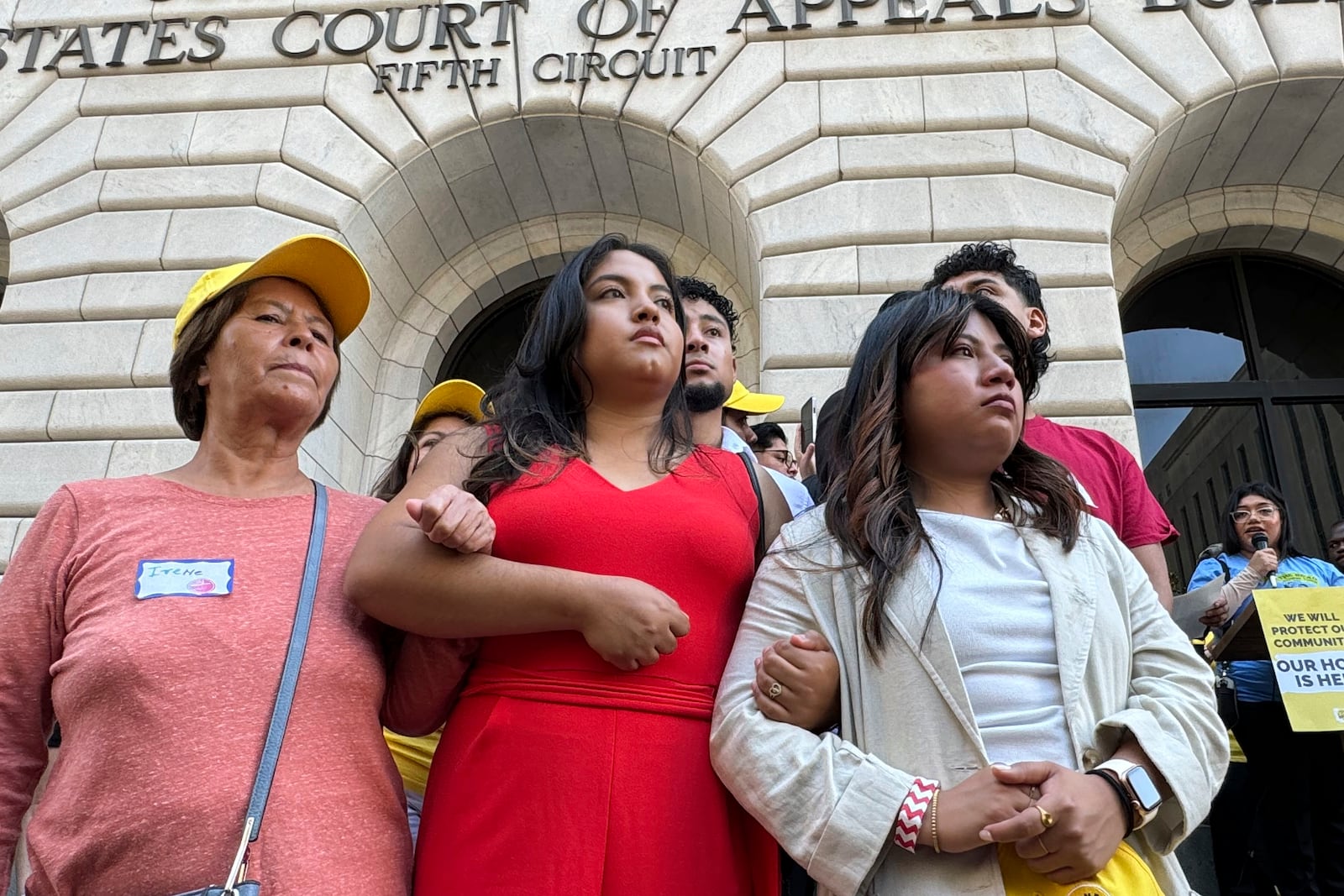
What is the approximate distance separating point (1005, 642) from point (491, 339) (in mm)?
7848

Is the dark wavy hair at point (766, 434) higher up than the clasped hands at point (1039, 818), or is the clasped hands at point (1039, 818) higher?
the dark wavy hair at point (766, 434)

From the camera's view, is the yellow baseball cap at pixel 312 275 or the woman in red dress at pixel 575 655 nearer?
the woman in red dress at pixel 575 655

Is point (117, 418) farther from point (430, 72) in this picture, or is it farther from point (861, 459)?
point (861, 459)

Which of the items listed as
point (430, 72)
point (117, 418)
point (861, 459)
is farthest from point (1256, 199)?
point (117, 418)

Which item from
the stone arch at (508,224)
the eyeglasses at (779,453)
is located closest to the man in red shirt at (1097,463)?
the eyeglasses at (779,453)

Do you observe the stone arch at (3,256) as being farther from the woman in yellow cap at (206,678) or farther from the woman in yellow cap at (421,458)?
the woman in yellow cap at (206,678)

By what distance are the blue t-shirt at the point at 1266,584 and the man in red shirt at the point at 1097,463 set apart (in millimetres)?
1505

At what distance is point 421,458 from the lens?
3260 mm

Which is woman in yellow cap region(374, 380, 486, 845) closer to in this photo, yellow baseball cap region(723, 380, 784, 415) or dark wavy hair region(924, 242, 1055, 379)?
yellow baseball cap region(723, 380, 784, 415)

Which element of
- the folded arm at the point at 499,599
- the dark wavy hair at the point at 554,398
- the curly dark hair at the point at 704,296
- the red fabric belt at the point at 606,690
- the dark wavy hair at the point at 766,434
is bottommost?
the red fabric belt at the point at 606,690

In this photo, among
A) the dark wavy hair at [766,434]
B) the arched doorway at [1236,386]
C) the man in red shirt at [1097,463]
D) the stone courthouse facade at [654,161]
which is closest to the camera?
the man in red shirt at [1097,463]

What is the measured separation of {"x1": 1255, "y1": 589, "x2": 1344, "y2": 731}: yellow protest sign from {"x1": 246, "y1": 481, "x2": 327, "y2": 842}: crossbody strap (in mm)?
4034

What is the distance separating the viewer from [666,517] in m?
2.15

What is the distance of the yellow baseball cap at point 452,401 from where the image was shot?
3.93 meters
